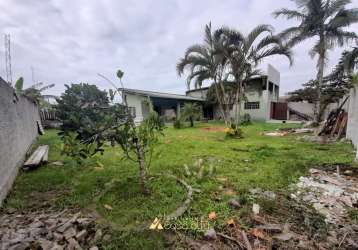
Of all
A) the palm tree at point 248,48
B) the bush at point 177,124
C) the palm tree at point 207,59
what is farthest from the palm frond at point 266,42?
the bush at point 177,124

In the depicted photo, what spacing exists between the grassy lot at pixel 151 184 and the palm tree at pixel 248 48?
13.7 feet

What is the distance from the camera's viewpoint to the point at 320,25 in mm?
10039

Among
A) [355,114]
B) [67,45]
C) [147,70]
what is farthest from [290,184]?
[147,70]

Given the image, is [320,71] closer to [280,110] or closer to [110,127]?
[280,110]

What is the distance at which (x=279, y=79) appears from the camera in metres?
20.9

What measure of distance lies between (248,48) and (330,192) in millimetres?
6314

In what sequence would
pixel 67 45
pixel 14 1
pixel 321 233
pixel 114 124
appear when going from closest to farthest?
1. pixel 321 233
2. pixel 114 124
3. pixel 14 1
4. pixel 67 45

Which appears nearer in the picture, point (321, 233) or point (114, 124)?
point (321, 233)

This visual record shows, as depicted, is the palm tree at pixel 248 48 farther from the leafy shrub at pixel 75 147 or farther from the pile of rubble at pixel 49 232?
the pile of rubble at pixel 49 232

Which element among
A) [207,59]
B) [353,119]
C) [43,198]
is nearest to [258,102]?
[207,59]

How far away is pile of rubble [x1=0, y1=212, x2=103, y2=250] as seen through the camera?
1821 millimetres

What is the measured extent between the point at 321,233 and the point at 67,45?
943 cm

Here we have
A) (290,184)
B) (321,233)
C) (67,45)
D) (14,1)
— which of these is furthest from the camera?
(67,45)

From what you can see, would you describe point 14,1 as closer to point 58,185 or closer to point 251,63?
point 58,185
